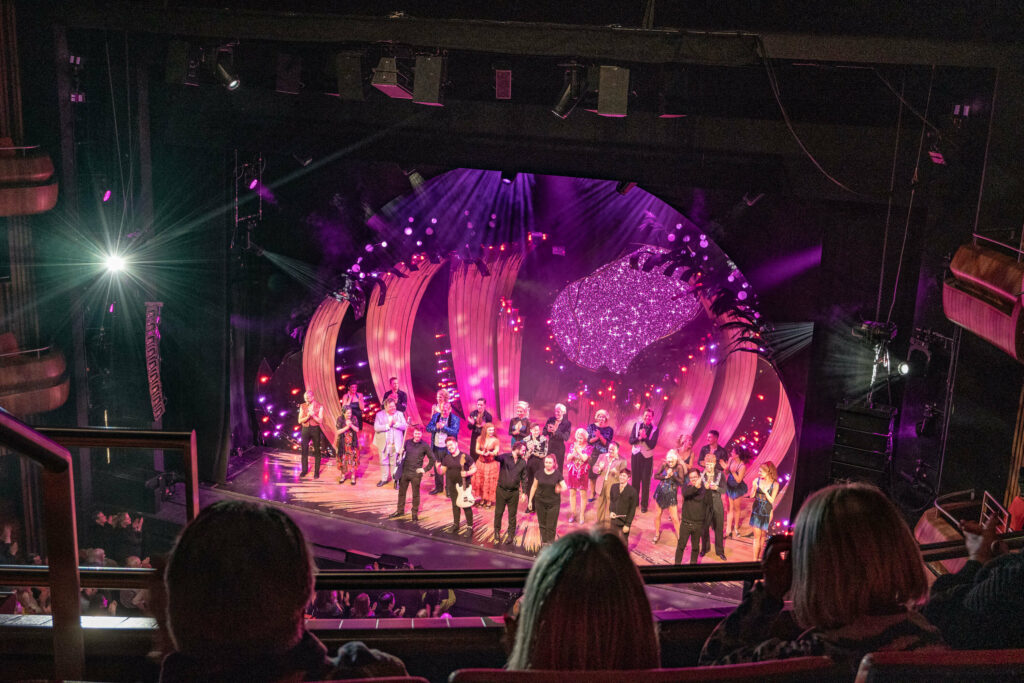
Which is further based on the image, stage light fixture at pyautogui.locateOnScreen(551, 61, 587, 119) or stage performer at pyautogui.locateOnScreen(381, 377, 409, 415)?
stage performer at pyautogui.locateOnScreen(381, 377, 409, 415)

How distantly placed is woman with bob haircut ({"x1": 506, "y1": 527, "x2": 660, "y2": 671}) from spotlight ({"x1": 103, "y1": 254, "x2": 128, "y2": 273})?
9.21 meters

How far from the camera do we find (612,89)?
284 inches

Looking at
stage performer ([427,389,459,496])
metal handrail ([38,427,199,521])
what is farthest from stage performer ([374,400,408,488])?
metal handrail ([38,427,199,521])

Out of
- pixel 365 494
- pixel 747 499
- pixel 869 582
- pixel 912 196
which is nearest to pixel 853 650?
pixel 869 582

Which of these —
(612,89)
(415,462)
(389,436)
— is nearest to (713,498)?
(415,462)

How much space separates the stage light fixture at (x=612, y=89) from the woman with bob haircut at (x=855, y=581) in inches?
233

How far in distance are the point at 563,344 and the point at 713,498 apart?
95.6 inches

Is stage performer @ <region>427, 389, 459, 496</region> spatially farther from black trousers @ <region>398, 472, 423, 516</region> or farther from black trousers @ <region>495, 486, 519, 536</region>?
black trousers @ <region>495, 486, 519, 536</region>

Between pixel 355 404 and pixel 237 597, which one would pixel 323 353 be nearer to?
pixel 355 404

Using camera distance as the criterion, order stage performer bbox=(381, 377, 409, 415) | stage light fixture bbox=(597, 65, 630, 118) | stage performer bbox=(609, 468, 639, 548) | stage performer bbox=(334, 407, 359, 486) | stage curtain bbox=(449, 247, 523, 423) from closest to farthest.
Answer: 1. stage light fixture bbox=(597, 65, 630, 118)
2. stage performer bbox=(609, 468, 639, 548)
3. stage performer bbox=(381, 377, 409, 415)
4. stage curtain bbox=(449, 247, 523, 423)
5. stage performer bbox=(334, 407, 359, 486)

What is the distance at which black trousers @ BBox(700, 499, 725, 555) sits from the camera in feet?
27.6

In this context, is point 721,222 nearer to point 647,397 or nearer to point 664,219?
point 664,219

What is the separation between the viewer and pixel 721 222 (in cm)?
875

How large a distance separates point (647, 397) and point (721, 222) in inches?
82.1
